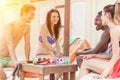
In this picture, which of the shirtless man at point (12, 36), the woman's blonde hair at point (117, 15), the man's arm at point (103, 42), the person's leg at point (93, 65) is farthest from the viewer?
the shirtless man at point (12, 36)

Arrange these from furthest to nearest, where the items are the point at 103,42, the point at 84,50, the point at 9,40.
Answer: the point at 84,50 → the point at 9,40 → the point at 103,42

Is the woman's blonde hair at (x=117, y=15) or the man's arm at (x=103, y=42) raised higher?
the woman's blonde hair at (x=117, y=15)

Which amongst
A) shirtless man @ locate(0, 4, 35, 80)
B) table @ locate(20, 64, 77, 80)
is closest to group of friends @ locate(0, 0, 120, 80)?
shirtless man @ locate(0, 4, 35, 80)

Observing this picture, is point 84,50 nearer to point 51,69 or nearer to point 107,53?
point 107,53

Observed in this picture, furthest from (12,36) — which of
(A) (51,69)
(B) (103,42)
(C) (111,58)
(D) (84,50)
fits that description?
(C) (111,58)

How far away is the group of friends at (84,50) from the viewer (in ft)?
7.75

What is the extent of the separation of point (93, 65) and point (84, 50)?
2.81 ft

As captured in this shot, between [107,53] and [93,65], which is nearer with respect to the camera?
[93,65]

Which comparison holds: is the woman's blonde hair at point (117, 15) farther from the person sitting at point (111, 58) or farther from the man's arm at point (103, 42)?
the man's arm at point (103, 42)

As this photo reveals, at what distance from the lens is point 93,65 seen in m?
2.64

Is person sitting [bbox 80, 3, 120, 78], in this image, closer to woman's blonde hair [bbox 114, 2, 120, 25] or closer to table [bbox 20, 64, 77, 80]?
woman's blonde hair [bbox 114, 2, 120, 25]

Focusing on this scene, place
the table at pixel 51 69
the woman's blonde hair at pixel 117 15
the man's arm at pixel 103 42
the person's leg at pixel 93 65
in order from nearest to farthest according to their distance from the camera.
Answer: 1. the woman's blonde hair at pixel 117 15
2. the person's leg at pixel 93 65
3. the table at pixel 51 69
4. the man's arm at pixel 103 42

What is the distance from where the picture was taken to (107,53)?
3.05m

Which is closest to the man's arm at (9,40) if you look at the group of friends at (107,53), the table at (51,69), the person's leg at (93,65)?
the table at (51,69)
